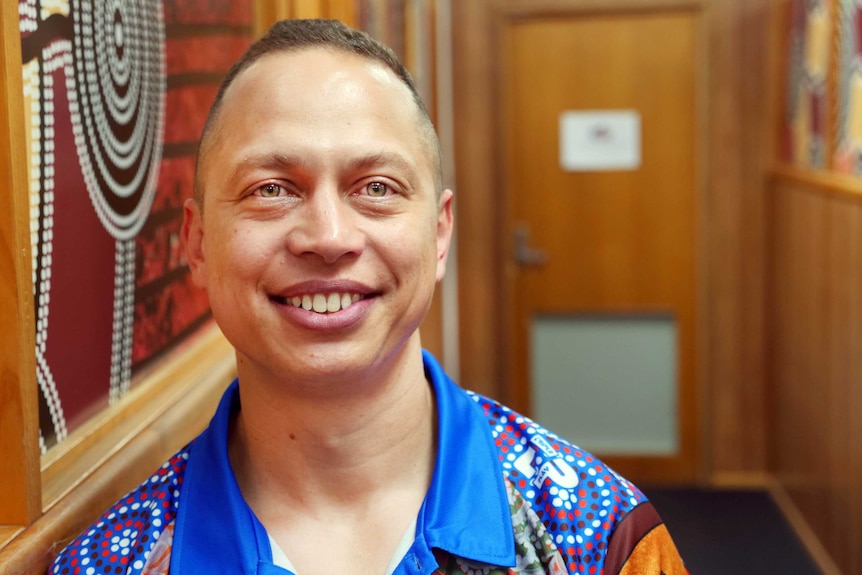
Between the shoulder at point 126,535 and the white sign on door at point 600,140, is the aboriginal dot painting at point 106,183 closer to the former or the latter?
the shoulder at point 126,535

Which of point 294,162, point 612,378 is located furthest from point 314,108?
point 612,378

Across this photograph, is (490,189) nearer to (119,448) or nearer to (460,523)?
(119,448)

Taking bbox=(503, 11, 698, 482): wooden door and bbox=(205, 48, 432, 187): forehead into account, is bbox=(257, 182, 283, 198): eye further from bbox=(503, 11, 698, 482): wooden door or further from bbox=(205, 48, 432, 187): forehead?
bbox=(503, 11, 698, 482): wooden door

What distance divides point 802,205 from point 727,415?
1.07 metres

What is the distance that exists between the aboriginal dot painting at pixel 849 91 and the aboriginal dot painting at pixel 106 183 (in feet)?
7.48

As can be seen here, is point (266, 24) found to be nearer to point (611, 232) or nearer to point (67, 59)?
point (67, 59)

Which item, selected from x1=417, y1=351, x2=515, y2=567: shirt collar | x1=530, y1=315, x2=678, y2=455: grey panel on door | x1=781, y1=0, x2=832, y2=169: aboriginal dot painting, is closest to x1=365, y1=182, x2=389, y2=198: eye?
x1=417, y1=351, x2=515, y2=567: shirt collar

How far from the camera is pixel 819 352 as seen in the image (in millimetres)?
3580

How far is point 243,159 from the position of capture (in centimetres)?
101

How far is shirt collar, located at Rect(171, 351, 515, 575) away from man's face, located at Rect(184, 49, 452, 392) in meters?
0.13

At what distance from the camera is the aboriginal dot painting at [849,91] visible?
3203 mm

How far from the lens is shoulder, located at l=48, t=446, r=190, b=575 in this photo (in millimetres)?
1017

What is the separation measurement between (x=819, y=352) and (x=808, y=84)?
1022 millimetres

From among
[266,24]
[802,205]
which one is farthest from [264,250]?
[802,205]
